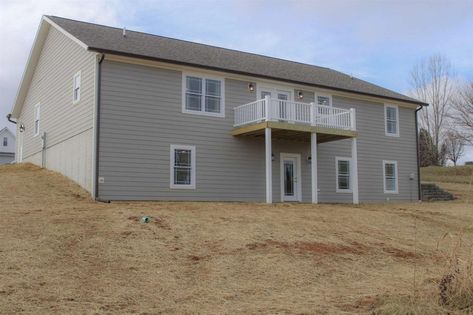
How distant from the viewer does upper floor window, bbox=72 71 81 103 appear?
1895cm

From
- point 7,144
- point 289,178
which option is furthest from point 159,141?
point 7,144

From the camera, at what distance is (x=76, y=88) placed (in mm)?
19172

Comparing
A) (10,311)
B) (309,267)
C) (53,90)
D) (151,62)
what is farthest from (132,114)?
(10,311)

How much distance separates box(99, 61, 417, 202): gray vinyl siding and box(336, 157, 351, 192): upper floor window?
336 mm

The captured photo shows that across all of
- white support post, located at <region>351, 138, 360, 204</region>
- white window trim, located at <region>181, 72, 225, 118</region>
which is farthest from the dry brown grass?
white support post, located at <region>351, 138, 360, 204</region>

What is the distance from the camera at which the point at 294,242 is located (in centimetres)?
1173

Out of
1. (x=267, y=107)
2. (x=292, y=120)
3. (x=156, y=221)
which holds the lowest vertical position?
(x=156, y=221)

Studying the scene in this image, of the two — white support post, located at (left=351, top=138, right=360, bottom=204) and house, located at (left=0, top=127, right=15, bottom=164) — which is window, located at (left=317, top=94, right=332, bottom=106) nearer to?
white support post, located at (left=351, top=138, right=360, bottom=204)

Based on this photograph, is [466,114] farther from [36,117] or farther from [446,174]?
[36,117]

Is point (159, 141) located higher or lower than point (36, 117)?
lower

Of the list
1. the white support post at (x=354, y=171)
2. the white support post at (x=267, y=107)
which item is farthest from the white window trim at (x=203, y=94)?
the white support post at (x=354, y=171)

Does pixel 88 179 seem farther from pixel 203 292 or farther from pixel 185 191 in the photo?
pixel 203 292

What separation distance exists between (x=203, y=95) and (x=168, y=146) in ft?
7.97

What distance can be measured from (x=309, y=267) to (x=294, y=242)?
1808 mm
